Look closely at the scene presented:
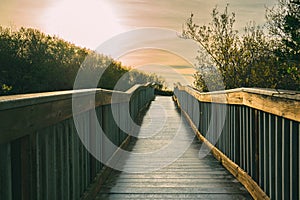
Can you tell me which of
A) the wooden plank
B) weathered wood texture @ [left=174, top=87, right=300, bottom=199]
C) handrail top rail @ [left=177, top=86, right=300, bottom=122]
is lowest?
the wooden plank

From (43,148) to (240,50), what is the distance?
10.8 metres

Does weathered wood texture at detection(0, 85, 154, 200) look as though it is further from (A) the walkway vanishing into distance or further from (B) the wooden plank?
(B) the wooden plank

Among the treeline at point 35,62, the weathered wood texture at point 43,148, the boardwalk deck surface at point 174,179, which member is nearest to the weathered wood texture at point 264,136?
the boardwalk deck surface at point 174,179

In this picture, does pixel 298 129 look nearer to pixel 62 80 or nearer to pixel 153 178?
pixel 153 178

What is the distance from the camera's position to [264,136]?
4.12 m

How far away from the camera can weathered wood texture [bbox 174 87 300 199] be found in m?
3.31

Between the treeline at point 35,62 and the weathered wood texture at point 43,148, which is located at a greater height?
the treeline at point 35,62

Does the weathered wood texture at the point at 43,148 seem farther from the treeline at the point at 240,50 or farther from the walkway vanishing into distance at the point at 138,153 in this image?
the treeline at the point at 240,50

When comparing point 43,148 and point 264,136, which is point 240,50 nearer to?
point 264,136

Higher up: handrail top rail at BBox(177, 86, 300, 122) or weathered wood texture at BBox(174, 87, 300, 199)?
handrail top rail at BBox(177, 86, 300, 122)

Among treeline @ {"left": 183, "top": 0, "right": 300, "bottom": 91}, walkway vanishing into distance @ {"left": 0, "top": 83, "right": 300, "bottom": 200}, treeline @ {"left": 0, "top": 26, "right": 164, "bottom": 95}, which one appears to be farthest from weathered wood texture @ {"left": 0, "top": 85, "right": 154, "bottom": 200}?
treeline @ {"left": 0, "top": 26, "right": 164, "bottom": 95}

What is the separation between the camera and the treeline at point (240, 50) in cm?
1189

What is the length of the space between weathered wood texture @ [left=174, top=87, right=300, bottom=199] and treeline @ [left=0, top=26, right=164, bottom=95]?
17456 mm

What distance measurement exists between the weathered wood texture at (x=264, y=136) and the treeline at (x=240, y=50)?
546 cm
